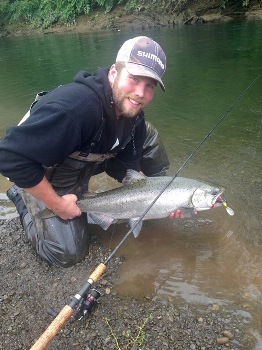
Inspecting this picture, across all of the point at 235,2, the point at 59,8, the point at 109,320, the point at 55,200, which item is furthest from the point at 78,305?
the point at 59,8

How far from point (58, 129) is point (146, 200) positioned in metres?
1.45

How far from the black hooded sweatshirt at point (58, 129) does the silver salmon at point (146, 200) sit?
0.70 m

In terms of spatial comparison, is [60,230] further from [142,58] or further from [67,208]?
[142,58]

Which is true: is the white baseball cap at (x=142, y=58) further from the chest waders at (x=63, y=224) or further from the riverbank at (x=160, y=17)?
the riverbank at (x=160, y=17)

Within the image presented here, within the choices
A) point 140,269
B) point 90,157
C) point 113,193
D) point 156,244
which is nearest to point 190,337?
point 140,269

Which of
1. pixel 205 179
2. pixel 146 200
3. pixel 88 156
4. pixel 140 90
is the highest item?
pixel 140 90

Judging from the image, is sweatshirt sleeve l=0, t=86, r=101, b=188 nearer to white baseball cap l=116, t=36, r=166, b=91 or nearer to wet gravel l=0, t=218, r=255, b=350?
white baseball cap l=116, t=36, r=166, b=91

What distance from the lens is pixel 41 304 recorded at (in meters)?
3.57

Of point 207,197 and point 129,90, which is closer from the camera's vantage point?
point 129,90

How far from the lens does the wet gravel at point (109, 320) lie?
10.1 feet

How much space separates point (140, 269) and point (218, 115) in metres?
5.27

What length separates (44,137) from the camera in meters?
3.05

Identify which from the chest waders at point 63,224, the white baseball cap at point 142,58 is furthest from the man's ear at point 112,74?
the chest waders at point 63,224

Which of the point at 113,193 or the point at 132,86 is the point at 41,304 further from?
the point at 132,86
